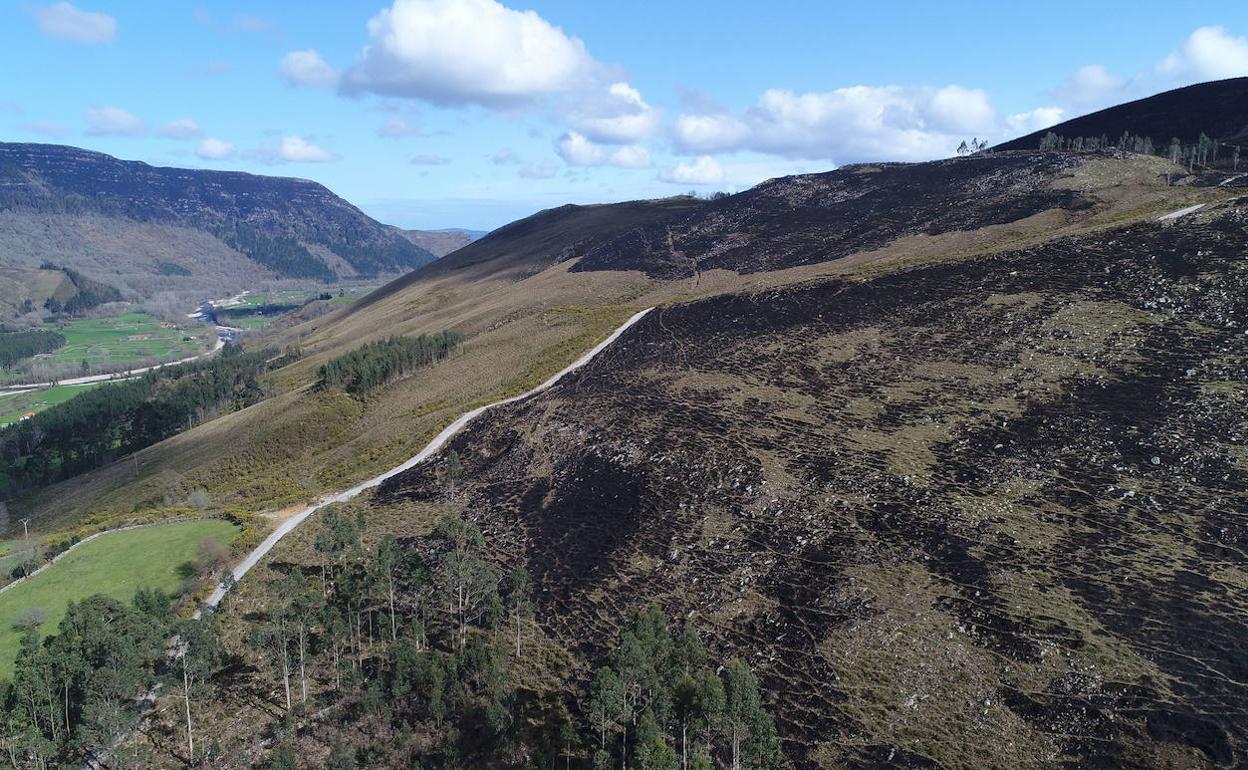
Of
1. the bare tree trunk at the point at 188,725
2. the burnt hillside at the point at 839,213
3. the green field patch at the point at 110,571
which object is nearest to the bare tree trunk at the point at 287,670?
the bare tree trunk at the point at 188,725

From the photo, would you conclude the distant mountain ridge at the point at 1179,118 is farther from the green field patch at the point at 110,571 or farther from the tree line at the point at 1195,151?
the green field patch at the point at 110,571

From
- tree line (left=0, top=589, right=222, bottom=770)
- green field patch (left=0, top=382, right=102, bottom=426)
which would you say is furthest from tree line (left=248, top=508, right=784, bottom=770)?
green field patch (left=0, top=382, right=102, bottom=426)

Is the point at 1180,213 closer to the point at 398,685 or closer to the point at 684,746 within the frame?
the point at 684,746

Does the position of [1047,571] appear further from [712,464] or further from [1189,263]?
[1189,263]

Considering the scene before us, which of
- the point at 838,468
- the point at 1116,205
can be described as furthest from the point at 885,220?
the point at 838,468

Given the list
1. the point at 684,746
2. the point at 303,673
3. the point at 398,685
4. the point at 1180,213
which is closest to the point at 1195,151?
the point at 1180,213
